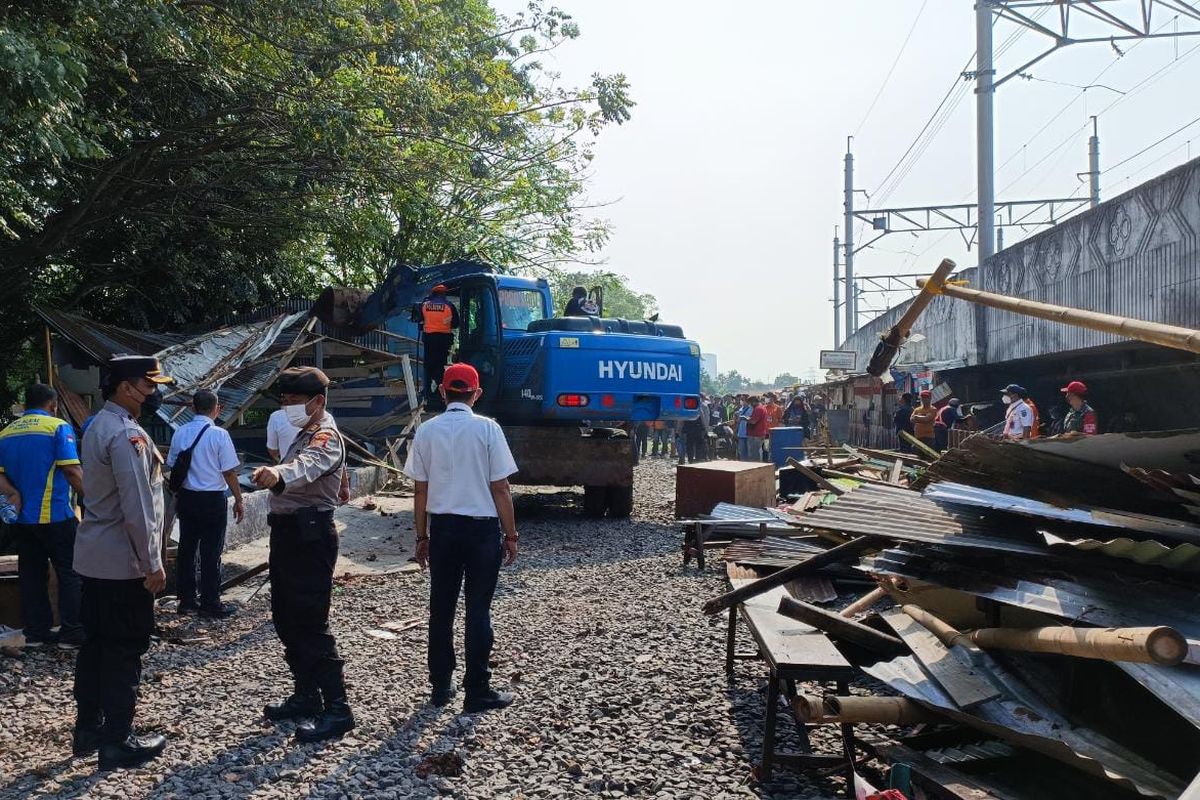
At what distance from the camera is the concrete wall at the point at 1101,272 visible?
11.1 metres

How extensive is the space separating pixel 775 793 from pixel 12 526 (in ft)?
18.1

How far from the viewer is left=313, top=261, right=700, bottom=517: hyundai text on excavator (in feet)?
36.3

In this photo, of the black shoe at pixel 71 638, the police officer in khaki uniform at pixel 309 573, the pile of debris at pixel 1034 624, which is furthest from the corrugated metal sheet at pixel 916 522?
the black shoe at pixel 71 638

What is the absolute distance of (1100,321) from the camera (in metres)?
4.21

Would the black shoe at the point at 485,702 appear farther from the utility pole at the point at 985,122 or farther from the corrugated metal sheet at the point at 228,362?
the utility pole at the point at 985,122

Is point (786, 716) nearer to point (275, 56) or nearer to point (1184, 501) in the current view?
point (1184, 501)

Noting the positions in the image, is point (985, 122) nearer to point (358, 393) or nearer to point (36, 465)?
point (358, 393)

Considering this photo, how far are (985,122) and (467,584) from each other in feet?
49.2

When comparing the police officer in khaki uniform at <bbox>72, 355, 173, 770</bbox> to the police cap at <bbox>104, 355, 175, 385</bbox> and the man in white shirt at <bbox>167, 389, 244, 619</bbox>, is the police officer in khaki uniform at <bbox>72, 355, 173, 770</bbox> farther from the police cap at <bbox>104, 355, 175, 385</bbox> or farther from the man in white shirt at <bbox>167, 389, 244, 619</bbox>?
the man in white shirt at <bbox>167, 389, 244, 619</bbox>

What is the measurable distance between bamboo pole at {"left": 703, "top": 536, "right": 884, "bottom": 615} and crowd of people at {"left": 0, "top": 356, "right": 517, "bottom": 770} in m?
1.25

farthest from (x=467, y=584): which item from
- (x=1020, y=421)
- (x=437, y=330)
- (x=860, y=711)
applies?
(x=1020, y=421)

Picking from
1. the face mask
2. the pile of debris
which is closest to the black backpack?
the face mask

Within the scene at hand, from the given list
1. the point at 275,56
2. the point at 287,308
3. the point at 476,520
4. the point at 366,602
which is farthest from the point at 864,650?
the point at 287,308

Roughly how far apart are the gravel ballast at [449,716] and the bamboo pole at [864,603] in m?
0.70
